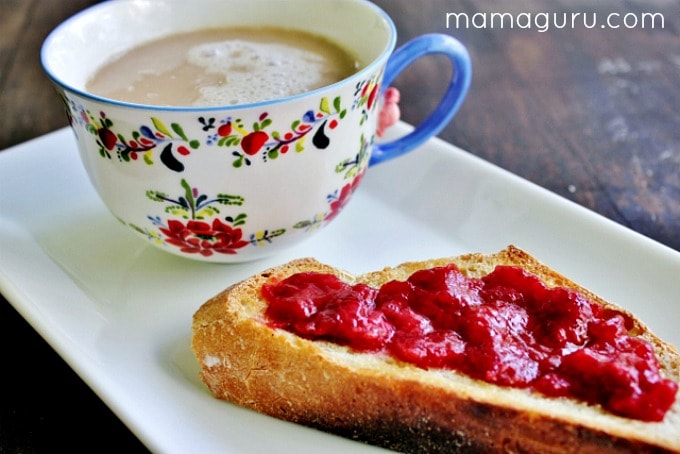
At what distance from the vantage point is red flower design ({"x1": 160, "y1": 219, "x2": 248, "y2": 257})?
68.6 inches

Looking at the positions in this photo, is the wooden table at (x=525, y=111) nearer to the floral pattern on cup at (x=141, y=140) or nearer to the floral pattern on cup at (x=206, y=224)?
the floral pattern on cup at (x=206, y=224)

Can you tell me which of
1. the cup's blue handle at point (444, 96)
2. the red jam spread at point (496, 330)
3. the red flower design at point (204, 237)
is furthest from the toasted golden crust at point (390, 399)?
the cup's blue handle at point (444, 96)

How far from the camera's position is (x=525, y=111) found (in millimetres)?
2834

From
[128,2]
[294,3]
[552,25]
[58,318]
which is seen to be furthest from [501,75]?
[58,318]

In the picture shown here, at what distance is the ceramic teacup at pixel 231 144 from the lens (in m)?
1.58

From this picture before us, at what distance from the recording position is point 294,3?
7.03ft

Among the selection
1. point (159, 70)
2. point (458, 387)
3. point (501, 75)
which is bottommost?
point (501, 75)

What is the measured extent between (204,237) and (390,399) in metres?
→ 0.62

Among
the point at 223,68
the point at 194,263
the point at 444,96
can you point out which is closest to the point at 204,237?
the point at 194,263

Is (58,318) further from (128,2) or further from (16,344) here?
(128,2)

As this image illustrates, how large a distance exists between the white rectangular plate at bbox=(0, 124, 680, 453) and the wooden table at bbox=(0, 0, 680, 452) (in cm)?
10

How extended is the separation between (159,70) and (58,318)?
68 cm

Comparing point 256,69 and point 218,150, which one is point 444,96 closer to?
point 256,69

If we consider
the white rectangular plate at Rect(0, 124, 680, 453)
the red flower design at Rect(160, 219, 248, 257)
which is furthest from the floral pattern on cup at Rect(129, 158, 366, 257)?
the white rectangular plate at Rect(0, 124, 680, 453)
